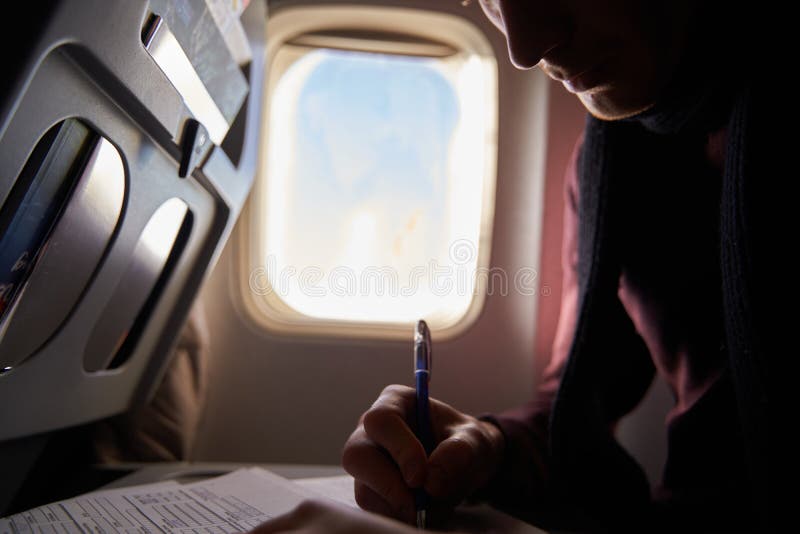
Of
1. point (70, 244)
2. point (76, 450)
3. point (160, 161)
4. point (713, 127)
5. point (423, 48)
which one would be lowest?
point (76, 450)

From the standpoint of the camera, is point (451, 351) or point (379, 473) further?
point (451, 351)

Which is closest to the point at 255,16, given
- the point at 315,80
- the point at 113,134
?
the point at 315,80

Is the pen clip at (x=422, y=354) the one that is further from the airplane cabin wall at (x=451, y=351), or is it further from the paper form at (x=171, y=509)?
the airplane cabin wall at (x=451, y=351)

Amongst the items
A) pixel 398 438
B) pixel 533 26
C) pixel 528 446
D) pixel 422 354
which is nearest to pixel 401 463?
pixel 398 438

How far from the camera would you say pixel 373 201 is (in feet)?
3.90

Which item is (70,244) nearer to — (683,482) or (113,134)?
(113,134)

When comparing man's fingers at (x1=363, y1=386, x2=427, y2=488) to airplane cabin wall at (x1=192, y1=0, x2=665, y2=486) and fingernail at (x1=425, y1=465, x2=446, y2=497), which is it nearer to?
fingernail at (x1=425, y1=465, x2=446, y2=497)

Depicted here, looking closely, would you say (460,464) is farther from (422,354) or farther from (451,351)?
(451,351)

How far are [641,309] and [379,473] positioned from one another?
0.51 m

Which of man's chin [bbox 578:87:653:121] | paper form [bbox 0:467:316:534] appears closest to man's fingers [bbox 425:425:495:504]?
paper form [bbox 0:467:316:534]

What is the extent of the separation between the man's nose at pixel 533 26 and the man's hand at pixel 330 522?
519 millimetres

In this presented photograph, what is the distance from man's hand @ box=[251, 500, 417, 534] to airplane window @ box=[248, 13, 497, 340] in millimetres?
797

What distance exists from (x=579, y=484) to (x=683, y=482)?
136 millimetres

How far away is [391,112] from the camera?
3.96ft
